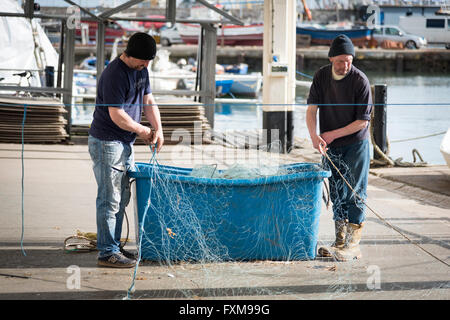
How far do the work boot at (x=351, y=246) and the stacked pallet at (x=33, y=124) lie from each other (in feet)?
25.5

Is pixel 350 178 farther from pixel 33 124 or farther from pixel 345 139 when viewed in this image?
pixel 33 124

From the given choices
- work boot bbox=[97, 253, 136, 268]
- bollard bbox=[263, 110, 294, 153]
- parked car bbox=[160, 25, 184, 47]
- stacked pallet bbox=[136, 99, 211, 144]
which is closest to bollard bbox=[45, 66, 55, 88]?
stacked pallet bbox=[136, 99, 211, 144]

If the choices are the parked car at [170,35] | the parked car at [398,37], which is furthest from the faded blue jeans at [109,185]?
the parked car at [398,37]

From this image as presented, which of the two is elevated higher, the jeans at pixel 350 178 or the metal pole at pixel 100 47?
the metal pole at pixel 100 47

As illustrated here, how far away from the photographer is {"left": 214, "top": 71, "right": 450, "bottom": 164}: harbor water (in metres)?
16.3

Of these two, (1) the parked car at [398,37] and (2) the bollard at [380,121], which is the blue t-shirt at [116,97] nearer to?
(2) the bollard at [380,121]

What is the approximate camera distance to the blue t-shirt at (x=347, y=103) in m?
6.09

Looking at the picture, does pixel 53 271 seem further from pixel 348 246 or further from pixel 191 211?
pixel 348 246

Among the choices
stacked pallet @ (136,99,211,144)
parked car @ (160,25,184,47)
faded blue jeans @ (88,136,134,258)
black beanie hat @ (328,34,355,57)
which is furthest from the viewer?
parked car @ (160,25,184,47)

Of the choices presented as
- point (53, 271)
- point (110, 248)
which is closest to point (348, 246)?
point (110, 248)

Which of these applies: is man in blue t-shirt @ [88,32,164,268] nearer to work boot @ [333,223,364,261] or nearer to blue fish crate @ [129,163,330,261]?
blue fish crate @ [129,163,330,261]
